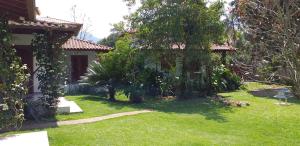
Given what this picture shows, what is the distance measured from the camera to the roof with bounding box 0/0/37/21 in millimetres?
8852

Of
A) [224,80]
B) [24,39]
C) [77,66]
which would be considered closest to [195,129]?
[24,39]

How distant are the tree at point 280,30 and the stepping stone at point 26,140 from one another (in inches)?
206

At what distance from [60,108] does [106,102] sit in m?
4.08

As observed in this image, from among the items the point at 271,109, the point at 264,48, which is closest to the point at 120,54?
the point at 271,109

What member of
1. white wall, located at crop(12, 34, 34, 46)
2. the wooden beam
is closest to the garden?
the wooden beam

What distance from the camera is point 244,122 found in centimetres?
1297

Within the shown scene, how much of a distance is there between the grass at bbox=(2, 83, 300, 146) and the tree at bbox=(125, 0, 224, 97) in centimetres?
439

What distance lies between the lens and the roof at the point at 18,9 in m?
8.85

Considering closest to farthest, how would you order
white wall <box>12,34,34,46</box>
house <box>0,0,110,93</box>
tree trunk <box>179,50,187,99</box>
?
house <box>0,0,110,93</box> → white wall <box>12,34,34,46</box> → tree trunk <box>179,50,187,99</box>

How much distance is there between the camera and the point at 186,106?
1714cm

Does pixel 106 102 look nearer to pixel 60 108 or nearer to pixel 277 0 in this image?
pixel 60 108

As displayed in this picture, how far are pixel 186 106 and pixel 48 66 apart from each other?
6607 mm

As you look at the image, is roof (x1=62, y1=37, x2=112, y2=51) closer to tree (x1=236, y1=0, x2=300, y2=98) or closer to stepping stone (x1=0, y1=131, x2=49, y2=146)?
stepping stone (x1=0, y1=131, x2=49, y2=146)

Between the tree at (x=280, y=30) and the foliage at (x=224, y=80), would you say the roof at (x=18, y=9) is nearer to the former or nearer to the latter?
the tree at (x=280, y=30)
